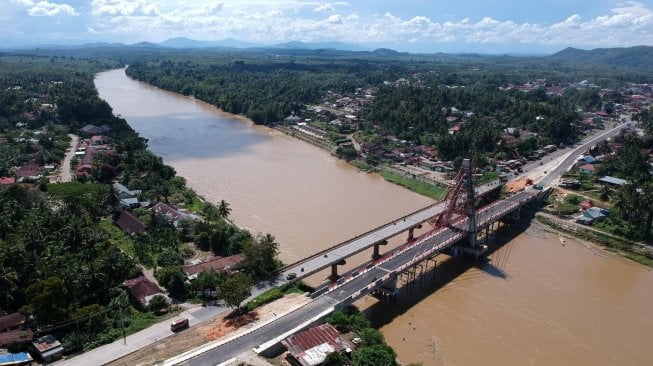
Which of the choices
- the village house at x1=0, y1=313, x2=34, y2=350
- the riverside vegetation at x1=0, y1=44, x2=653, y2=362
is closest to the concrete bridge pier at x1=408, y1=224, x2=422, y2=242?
the riverside vegetation at x1=0, y1=44, x2=653, y2=362

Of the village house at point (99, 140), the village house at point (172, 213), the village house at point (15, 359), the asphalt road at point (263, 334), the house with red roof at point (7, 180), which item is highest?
the village house at point (99, 140)

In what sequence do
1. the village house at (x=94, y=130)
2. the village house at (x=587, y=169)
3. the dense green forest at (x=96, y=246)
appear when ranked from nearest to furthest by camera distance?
the dense green forest at (x=96, y=246), the village house at (x=587, y=169), the village house at (x=94, y=130)

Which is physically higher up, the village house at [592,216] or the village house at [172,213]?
the village house at [172,213]

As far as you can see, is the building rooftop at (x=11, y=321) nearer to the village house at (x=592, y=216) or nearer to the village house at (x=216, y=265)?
the village house at (x=216, y=265)

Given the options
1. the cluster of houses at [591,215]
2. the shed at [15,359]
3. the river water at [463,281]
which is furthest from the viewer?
A: the cluster of houses at [591,215]

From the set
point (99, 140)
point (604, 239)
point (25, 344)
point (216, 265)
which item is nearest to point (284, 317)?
point (216, 265)

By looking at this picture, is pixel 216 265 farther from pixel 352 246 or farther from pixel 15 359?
pixel 15 359

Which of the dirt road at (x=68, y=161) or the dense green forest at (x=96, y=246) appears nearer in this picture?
the dense green forest at (x=96, y=246)

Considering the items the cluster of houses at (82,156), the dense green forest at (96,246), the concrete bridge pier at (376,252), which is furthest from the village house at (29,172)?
the concrete bridge pier at (376,252)
